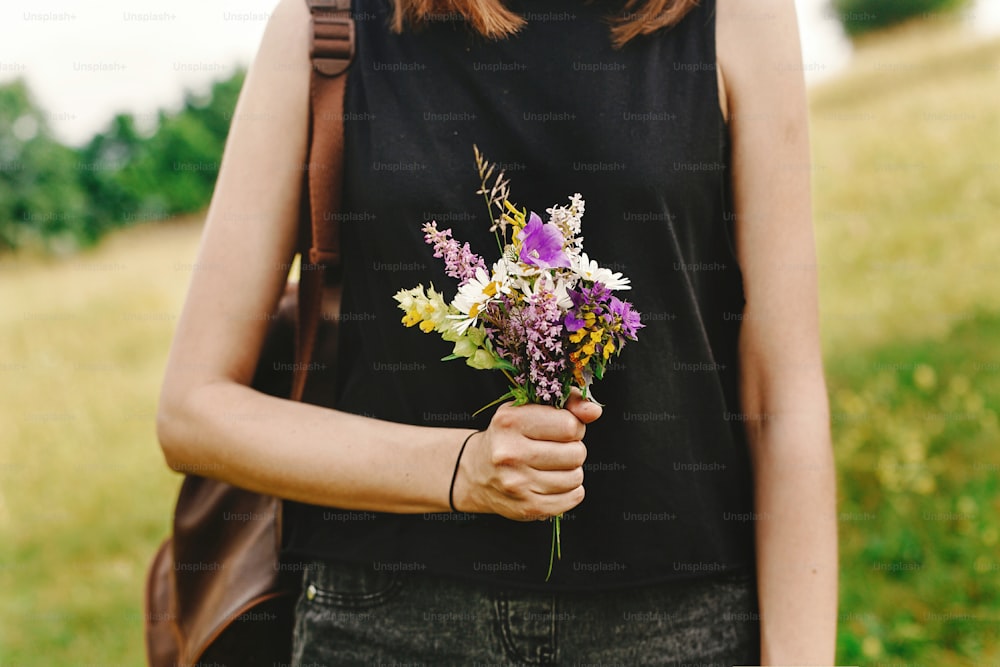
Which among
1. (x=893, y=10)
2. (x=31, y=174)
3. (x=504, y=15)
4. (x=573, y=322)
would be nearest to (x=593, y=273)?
(x=573, y=322)

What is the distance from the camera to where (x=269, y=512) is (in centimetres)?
215

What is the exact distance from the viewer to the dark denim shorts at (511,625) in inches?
71.4

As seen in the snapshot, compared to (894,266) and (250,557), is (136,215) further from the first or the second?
(250,557)

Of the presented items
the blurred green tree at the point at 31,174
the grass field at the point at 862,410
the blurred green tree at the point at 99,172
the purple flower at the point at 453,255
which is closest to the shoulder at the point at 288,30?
the purple flower at the point at 453,255

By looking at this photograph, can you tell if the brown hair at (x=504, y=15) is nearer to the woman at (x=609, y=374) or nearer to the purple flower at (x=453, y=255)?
the woman at (x=609, y=374)

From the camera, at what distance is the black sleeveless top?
6.01 feet

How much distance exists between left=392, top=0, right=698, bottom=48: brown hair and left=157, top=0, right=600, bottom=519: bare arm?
23cm

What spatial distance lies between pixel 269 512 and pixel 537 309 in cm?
109

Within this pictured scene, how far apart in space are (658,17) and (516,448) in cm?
98

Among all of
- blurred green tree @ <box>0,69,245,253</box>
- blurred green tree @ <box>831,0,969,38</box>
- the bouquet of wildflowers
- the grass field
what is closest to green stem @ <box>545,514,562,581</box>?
the bouquet of wildflowers

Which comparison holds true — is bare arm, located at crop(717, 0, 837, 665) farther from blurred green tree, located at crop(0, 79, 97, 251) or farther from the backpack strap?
blurred green tree, located at crop(0, 79, 97, 251)

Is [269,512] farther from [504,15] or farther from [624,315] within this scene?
[504,15]

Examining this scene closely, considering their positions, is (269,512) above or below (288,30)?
below

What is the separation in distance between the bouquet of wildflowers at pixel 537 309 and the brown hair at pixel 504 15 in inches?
24.2
